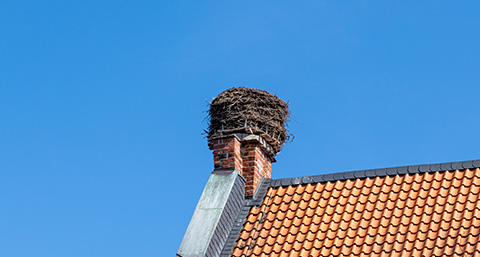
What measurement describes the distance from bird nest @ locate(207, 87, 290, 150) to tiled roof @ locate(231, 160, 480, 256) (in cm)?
98

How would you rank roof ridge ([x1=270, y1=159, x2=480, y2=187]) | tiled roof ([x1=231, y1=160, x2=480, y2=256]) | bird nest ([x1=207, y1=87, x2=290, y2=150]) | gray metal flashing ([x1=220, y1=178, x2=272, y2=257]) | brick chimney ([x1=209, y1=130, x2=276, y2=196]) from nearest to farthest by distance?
tiled roof ([x1=231, y1=160, x2=480, y2=256]), gray metal flashing ([x1=220, y1=178, x2=272, y2=257]), roof ridge ([x1=270, y1=159, x2=480, y2=187]), brick chimney ([x1=209, y1=130, x2=276, y2=196]), bird nest ([x1=207, y1=87, x2=290, y2=150])

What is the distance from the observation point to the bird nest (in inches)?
514

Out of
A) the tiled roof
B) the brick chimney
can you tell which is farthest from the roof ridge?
the brick chimney

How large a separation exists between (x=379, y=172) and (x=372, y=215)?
3.62 feet

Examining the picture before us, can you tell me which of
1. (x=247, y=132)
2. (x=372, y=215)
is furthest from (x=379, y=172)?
(x=247, y=132)

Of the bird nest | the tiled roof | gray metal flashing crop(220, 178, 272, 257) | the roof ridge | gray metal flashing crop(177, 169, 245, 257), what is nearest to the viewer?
the tiled roof

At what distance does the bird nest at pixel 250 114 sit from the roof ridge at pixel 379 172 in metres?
0.95

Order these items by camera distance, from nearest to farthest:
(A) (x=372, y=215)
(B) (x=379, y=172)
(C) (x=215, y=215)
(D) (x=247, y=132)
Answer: (A) (x=372, y=215) → (C) (x=215, y=215) → (B) (x=379, y=172) → (D) (x=247, y=132)

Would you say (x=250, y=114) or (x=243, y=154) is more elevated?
(x=250, y=114)

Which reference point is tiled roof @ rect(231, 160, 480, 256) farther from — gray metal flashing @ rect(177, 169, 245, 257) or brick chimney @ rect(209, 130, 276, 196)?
brick chimney @ rect(209, 130, 276, 196)

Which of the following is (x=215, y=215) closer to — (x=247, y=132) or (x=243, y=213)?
(x=243, y=213)

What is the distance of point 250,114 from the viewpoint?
1308cm

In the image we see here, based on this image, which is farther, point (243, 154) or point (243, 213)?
point (243, 154)

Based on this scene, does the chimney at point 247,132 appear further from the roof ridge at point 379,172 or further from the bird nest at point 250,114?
the roof ridge at point 379,172
